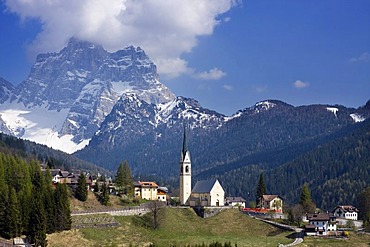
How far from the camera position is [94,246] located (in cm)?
9875

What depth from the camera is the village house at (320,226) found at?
404 ft

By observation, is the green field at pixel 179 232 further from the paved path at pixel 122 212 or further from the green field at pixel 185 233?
the paved path at pixel 122 212

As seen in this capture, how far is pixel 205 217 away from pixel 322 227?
24305mm

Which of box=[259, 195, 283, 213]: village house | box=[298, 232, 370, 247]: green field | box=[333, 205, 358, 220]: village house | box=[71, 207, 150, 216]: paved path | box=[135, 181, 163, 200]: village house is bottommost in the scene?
box=[298, 232, 370, 247]: green field

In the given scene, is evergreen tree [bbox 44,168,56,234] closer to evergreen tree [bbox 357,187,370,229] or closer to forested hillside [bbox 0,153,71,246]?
forested hillside [bbox 0,153,71,246]

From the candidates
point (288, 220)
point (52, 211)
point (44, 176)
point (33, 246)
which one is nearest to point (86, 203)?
point (44, 176)

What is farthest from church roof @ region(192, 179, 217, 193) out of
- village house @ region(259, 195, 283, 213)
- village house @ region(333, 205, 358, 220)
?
A: village house @ region(333, 205, 358, 220)

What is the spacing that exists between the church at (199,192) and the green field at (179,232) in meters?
10.2

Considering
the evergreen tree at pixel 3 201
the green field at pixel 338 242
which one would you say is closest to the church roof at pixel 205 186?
the green field at pixel 338 242

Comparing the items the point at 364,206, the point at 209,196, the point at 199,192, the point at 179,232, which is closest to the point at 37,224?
the point at 179,232

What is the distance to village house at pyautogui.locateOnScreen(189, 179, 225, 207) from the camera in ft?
473

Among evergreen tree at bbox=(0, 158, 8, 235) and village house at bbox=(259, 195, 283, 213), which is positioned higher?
village house at bbox=(259, 195, 283, 213)

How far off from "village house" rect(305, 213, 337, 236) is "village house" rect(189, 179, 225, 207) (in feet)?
75.7

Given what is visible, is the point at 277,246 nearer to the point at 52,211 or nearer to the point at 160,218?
the point at 160,218
